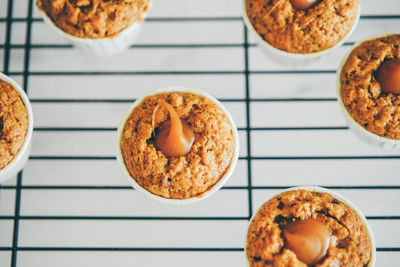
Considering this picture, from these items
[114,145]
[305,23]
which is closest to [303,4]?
[305,23]

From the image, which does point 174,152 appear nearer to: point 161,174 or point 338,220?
point 161,174

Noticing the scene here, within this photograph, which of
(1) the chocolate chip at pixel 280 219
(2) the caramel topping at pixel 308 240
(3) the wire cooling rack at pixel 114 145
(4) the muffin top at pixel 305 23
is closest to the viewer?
(2) the caramel topping at pixel 308 240

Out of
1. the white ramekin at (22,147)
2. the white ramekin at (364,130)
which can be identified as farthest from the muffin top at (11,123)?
the white ramekin at (364,130)

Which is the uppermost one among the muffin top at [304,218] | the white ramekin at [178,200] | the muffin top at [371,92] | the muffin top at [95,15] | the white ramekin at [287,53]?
the muffin top at [95,15]

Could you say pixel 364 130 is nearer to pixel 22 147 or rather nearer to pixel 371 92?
pixel 371 92

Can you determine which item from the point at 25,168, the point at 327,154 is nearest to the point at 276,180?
the point at 327,154

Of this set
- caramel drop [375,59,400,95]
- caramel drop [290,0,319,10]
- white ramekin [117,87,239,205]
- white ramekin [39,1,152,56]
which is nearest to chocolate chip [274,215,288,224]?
white ramekin [117,87,239,205]

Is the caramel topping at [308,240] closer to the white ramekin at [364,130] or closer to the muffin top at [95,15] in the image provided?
the white ramekin at [364,130]
